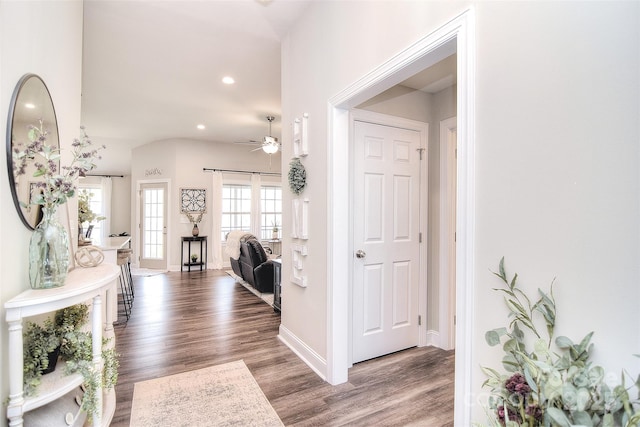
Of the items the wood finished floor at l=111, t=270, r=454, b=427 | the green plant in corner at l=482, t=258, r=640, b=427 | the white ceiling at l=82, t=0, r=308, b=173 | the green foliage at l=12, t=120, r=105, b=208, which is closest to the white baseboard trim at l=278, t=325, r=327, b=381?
the wood finished floor at l=111, t=270, r=454, b=427

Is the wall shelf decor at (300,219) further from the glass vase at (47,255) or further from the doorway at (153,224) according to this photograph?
the doorway at (153,224)

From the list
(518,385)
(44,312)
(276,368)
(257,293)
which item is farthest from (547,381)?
(257,293)

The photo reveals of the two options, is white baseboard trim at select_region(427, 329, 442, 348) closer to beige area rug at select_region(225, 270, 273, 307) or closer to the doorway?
beige area rug at select_region(225, 270, 273, 307)

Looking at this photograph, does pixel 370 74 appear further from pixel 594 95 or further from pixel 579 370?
pixel 579 370

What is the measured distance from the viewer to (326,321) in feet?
8.21

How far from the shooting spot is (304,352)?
2.82 m

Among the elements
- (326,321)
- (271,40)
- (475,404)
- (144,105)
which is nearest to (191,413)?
(326,321)

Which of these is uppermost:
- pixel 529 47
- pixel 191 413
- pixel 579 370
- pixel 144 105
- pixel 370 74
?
pixel 144 105

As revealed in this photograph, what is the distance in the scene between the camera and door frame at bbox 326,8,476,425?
137 centimetres

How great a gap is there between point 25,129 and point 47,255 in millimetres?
641

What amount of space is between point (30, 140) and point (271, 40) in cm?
246

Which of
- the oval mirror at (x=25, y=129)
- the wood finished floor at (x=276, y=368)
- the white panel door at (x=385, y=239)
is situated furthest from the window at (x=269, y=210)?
the oval mirror at (x=25, y=129)

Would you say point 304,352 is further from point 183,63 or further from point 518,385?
point 183,63

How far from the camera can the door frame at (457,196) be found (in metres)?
1.37
